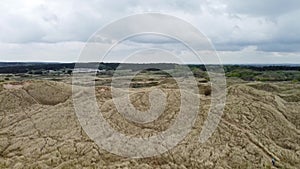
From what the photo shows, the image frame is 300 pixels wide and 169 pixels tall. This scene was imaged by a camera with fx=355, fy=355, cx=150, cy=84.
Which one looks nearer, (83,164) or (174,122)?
(83,164)

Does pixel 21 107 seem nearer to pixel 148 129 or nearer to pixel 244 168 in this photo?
pixel 148 129

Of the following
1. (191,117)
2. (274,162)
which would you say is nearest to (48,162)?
(191,117)

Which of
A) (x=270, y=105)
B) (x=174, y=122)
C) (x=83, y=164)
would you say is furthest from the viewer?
(x=270, y=105)

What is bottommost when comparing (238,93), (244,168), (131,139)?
(244,168)

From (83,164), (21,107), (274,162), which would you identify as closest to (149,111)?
(83,164)

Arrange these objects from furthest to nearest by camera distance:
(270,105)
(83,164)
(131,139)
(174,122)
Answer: (270,105) < (174,122) < (131,139) < (83,164)

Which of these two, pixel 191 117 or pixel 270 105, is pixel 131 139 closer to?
pixel 191 117

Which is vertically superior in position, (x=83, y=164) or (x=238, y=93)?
(x=238, y=93)
